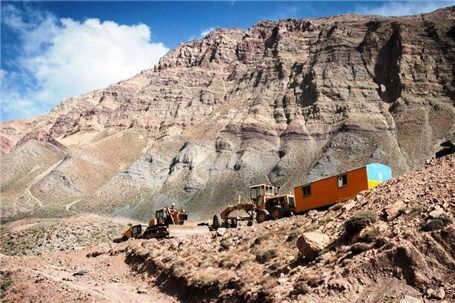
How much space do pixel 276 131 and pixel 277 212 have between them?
78.0 meters

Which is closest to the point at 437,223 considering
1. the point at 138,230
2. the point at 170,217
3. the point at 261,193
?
the point at 261,193

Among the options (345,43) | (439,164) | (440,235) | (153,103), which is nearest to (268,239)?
(439,164)

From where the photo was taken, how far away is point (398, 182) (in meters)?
18.4

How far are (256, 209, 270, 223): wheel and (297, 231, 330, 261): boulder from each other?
1352 cm

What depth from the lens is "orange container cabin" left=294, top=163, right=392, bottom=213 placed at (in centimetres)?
2331

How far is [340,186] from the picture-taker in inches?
952

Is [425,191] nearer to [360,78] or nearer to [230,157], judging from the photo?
[230,157]

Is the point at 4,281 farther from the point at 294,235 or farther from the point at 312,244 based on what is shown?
the point at 312,244

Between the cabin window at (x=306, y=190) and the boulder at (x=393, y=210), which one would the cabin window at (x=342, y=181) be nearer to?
the cabin window at (x=306, y=190)

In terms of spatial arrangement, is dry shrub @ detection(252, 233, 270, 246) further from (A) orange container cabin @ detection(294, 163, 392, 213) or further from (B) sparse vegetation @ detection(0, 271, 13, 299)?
(B) sparse vegetation @ detection(0, 271, 13, 299)

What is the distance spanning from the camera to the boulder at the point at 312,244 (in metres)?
15.1

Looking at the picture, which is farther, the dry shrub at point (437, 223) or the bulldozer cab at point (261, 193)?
the bulldozer cab at point (261, 193)

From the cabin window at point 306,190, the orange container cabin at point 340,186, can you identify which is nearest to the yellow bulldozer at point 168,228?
the cabin window at point 306,190

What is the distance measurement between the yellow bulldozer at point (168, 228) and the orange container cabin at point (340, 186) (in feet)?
24.2
